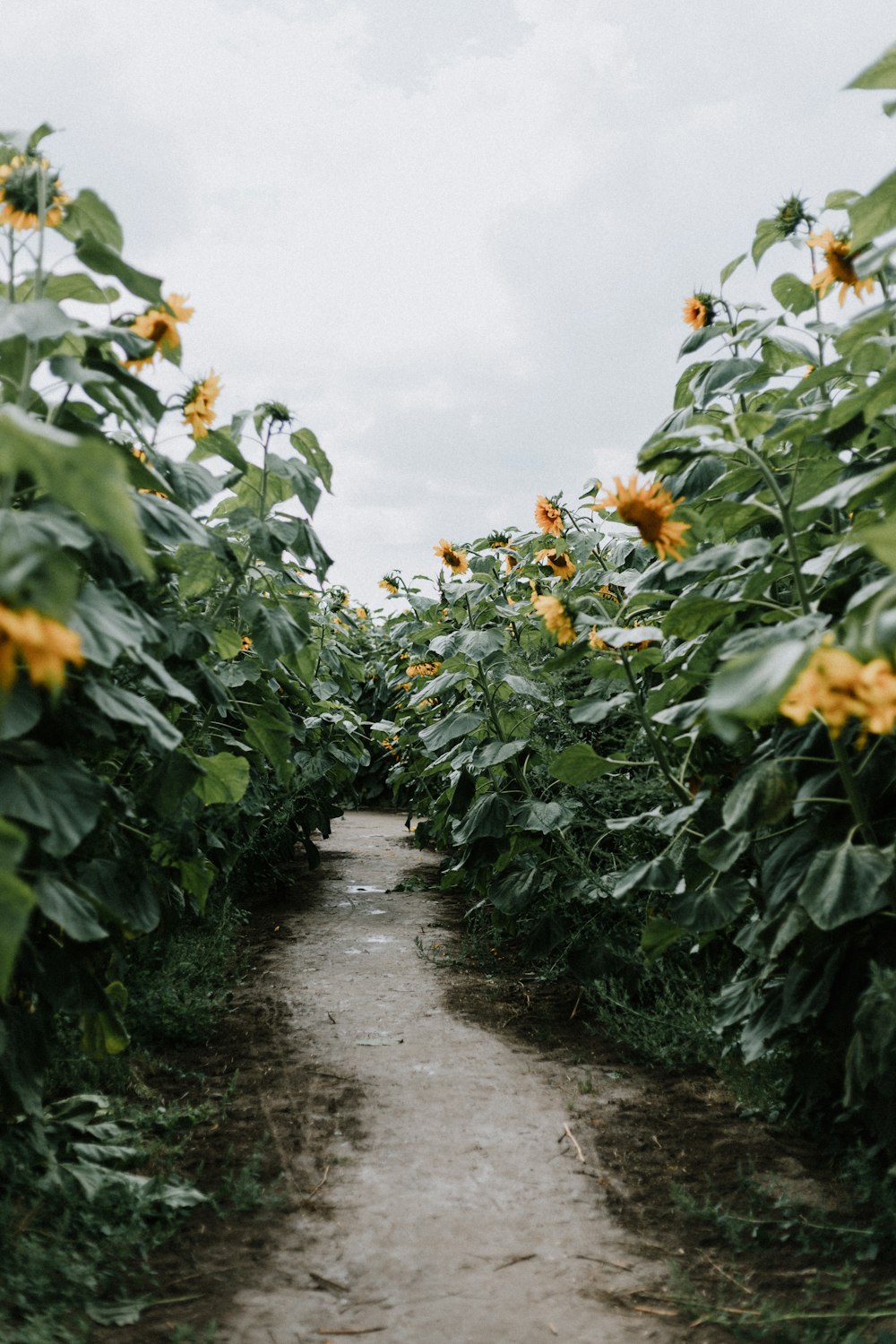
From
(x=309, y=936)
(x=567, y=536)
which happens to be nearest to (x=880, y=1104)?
(x=567, y=536)

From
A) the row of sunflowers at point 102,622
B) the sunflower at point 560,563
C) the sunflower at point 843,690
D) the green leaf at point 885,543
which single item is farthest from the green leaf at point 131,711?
the sunflower at point 560,563

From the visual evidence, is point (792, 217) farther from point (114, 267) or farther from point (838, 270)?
point (114, 267)

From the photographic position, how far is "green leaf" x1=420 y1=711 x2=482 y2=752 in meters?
3.98

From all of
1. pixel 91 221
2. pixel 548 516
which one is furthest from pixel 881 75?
pixel 548 516

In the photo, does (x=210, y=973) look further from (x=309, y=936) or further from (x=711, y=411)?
(x=711, y=411)

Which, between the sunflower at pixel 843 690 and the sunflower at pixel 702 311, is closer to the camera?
the sunflower at pixel 843 690

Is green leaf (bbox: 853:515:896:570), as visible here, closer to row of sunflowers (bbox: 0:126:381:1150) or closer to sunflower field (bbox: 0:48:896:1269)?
sunflower field (bbox: 0:48:896:1269)

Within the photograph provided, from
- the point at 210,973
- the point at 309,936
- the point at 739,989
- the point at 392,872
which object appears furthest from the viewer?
the point at 392,872

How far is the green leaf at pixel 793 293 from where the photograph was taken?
8.89ft

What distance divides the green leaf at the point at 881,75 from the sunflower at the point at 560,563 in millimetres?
2263

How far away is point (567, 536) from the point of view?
13.8 ft

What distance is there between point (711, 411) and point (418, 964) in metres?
2.77

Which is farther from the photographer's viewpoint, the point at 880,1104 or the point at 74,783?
the point at 880,1104

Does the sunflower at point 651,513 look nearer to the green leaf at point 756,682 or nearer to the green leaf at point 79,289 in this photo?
the green leaf at point 756,682
